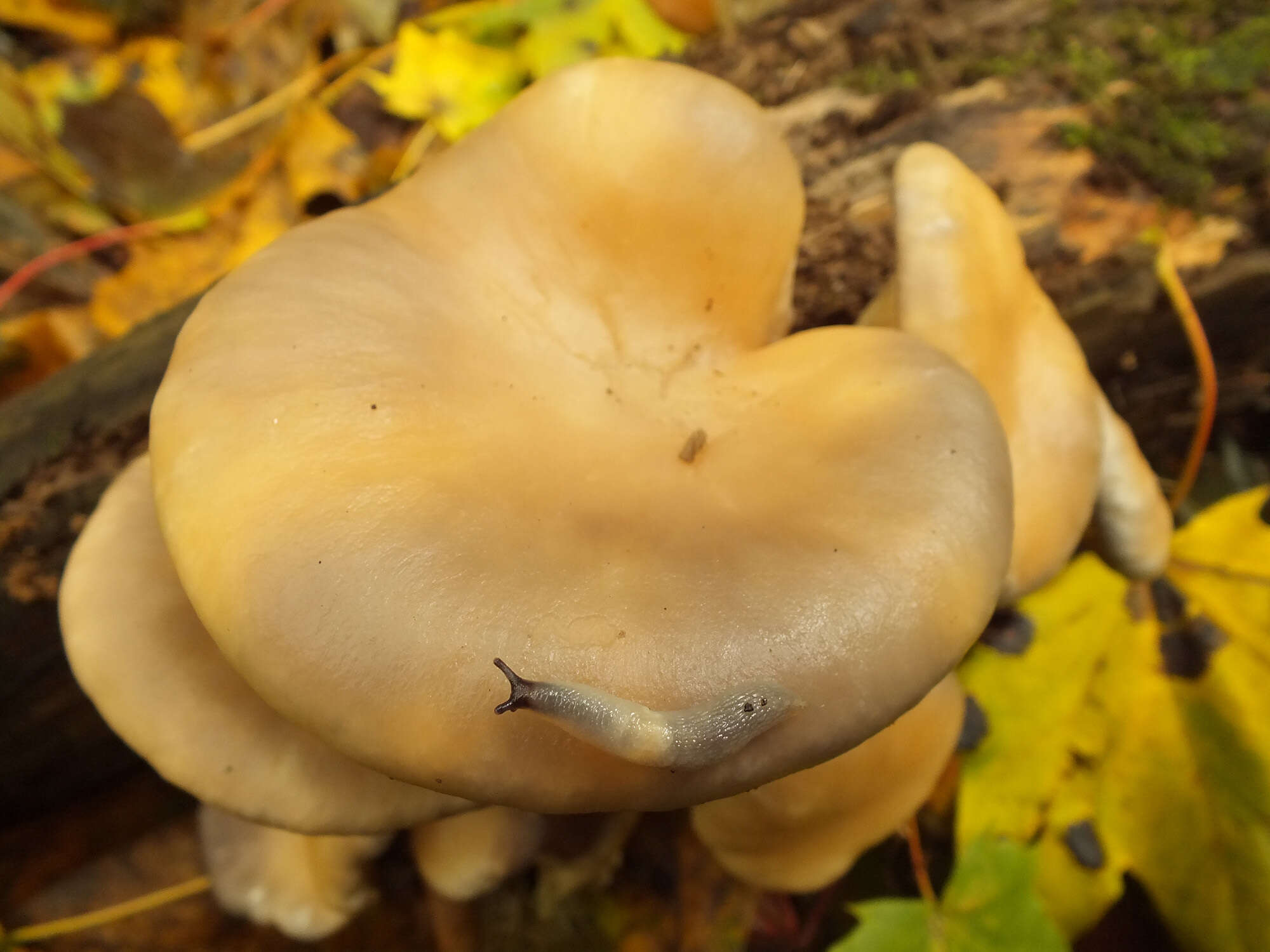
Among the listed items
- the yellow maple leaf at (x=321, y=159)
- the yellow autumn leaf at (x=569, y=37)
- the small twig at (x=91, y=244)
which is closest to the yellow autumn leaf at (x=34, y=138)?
the small twig at (x=91, y=244)

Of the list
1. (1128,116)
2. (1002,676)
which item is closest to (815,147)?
(1128,116)

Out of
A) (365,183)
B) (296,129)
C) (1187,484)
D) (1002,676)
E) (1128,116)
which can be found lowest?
(1187,484)

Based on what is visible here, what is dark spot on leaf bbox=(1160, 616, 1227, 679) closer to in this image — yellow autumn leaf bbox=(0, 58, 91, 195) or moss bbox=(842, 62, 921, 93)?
moss bbox=(842, 62, 921, 93)

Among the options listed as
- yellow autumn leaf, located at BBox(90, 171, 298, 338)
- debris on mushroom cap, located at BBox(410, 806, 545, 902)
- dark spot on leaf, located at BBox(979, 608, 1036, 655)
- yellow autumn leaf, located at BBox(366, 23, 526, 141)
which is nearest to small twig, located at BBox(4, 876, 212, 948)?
debris on mushroom cap, located at BBox(410, 806, 545, 902)

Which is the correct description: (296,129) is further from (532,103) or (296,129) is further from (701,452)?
(701,452)

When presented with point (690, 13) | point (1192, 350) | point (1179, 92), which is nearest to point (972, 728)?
point (1192, 350)

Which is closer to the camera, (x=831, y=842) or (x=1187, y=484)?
(x=831, y=842)

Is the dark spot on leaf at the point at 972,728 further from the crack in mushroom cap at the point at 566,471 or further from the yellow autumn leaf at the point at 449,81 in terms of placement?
the yellow autumn leaf at the point at 449,81

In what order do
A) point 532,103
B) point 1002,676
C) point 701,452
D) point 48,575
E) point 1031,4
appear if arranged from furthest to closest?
point 1031,4
point 1002,676
point 48,575
point 532,103
point 701,452
